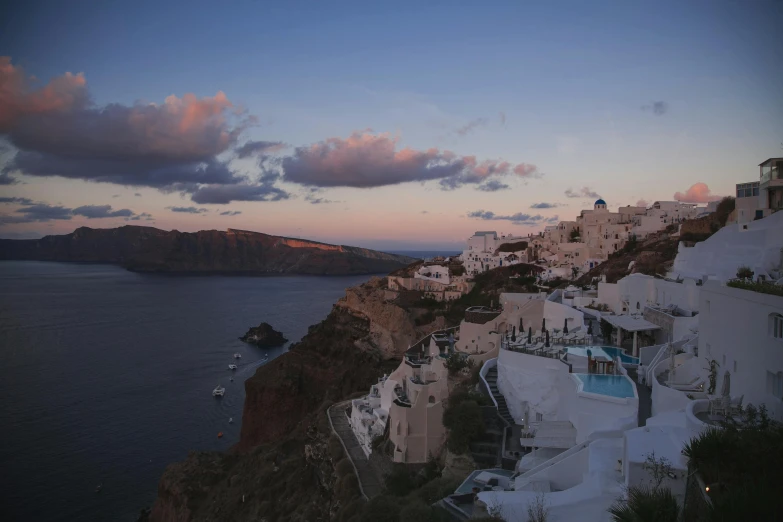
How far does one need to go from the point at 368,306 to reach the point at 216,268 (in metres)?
143

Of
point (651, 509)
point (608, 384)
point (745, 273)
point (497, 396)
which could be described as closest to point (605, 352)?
point (608, 384)

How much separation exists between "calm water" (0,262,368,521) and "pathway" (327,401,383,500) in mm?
10439

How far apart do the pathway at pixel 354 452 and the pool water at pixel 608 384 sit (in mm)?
6598

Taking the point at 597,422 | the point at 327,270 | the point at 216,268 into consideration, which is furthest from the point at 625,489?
the point at 216,268

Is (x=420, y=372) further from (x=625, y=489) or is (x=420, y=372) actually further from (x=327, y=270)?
(x=327, y=270)

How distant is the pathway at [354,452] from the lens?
15109mm

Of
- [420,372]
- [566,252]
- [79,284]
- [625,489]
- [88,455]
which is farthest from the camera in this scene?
[79,284]

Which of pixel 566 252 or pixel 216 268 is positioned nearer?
pixel 566 252

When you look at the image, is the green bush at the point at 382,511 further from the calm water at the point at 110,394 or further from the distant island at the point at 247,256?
the distant island at the point at 247,256

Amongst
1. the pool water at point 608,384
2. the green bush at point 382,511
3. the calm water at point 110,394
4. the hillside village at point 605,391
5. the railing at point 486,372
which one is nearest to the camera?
the hillside village at point 605,391

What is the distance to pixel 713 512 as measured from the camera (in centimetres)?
478

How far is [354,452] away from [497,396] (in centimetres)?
602

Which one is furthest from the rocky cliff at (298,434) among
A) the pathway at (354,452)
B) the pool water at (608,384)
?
the pool water at (608,384)

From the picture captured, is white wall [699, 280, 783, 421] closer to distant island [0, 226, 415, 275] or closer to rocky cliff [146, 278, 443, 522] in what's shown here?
rocky cliff [146, 278, 443, 522]
